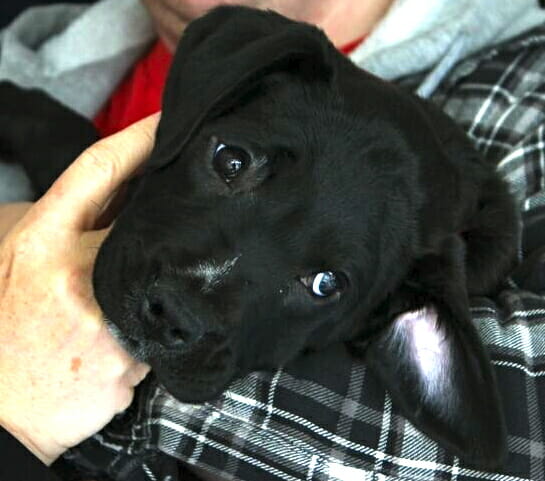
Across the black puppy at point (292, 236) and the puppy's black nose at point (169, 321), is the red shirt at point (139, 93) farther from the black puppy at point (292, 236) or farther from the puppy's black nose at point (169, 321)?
the puppy's black nose at point (169, 321)

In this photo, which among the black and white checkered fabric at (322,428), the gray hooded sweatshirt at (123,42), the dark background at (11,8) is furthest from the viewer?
the dark background at (11,8)

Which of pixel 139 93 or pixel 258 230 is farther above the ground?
A: pixel 258 230

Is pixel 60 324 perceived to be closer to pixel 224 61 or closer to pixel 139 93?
pixel 224 61

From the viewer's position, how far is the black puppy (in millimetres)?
1300

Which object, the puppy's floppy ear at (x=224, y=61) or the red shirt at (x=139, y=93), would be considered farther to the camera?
the red shirt at (x=139, y=93)

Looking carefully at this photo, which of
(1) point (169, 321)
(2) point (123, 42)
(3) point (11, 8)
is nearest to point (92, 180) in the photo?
(1) point (169, 321)

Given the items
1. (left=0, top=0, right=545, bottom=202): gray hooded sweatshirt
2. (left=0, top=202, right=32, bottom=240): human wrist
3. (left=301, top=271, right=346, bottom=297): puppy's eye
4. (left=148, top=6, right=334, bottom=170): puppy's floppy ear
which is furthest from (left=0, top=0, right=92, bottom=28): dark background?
(left=301, top=271, right=346, bottom=297): puppy's eye

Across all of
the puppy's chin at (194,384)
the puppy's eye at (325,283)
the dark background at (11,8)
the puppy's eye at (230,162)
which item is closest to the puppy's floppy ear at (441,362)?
the puppy's eye at (325,283)

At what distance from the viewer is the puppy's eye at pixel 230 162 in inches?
53.9

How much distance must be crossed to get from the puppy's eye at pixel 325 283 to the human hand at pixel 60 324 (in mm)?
344

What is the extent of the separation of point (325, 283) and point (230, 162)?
257 mm

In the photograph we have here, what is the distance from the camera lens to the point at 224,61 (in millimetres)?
1364

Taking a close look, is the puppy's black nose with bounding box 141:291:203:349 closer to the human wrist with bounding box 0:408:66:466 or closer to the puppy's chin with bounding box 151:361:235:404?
the puppy's chin with bounding box 151:361:235:404

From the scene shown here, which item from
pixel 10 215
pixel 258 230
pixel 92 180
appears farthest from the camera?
pixel 10 215
